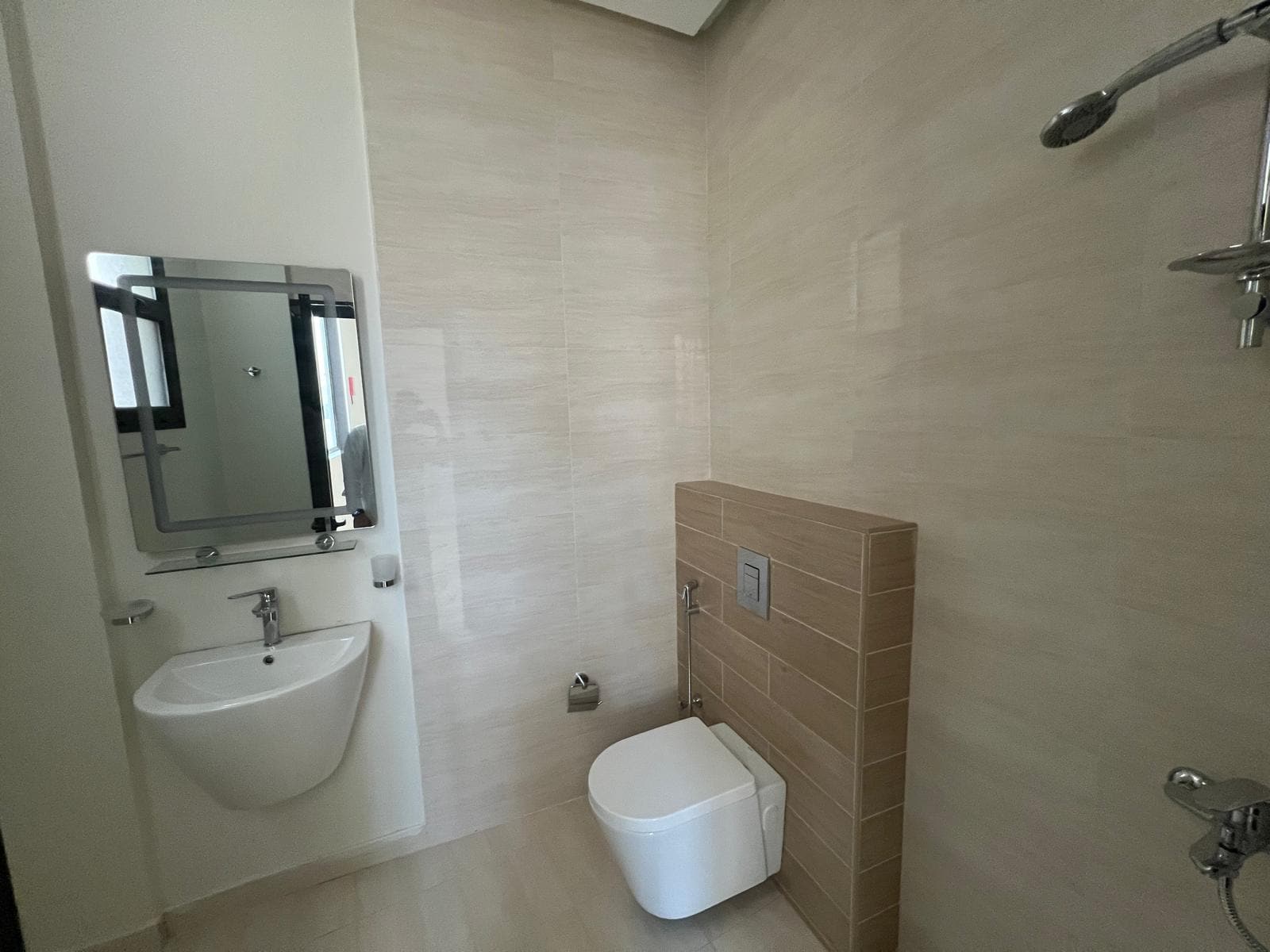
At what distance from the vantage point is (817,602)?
47.8 inches

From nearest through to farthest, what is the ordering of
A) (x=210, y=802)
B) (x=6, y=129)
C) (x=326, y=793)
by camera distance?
(x=6, y=129) → (x=210, y=802) → (x=326, y=793)

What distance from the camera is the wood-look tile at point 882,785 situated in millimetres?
1136

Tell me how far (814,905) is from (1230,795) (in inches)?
41.6

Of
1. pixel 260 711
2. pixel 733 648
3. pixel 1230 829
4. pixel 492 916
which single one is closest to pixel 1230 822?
pixel 1230 829

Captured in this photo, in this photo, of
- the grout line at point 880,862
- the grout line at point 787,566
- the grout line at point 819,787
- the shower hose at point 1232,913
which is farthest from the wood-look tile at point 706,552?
the shower hose at point 1232,913

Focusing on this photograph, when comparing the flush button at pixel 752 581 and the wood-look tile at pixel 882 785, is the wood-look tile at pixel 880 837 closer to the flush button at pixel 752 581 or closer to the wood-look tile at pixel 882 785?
the wood-look tile at pixel 882 785

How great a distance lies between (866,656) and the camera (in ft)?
3.59

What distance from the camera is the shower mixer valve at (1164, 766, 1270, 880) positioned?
0.63m

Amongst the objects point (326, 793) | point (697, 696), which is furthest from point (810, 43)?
point (326, 793)

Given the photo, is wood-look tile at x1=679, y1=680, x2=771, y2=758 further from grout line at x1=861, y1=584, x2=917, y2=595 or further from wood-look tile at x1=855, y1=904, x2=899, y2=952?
grout line at x1=861, y1=584, x2=917, y2=595

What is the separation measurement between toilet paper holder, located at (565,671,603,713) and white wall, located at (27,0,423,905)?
61cm

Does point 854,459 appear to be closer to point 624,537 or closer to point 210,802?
point 624,537

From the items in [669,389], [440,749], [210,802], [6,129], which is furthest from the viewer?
[669,389]

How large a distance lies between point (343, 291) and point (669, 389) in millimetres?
1079
